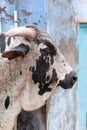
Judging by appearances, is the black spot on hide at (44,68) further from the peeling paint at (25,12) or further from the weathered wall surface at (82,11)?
the weathered wall surface at (82,11)

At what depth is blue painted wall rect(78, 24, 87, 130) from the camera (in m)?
3.97

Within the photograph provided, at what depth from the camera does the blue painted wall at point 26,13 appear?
339 cm

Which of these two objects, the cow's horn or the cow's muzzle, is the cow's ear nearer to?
the cow's horn

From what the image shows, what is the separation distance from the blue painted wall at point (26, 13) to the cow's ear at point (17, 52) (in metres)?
0.94

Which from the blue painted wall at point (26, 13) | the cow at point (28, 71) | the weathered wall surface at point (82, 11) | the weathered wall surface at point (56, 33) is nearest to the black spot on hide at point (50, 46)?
the cow at point (28, 71)

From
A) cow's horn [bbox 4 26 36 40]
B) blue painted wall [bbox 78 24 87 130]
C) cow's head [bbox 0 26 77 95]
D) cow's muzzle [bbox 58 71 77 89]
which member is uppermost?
cow's horn [bbox 4 26 36 40]

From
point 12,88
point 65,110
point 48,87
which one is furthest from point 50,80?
point 65,110

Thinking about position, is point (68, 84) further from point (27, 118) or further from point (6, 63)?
point (27, 118)

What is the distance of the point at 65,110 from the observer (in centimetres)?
379

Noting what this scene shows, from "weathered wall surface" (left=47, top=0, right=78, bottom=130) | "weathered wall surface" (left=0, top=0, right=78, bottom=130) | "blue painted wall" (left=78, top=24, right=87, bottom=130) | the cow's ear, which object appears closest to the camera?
the cow's ear

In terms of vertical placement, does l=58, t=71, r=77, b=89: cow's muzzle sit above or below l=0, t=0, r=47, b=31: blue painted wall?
below

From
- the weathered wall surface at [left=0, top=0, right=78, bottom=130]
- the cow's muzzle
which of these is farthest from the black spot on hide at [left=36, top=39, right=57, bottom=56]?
the weathered wall surface at [left=0, top=0, right=78, bottom=130]

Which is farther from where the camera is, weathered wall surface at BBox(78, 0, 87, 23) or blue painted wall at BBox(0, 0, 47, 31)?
weathered wall surface at BBox(78, 0, 87, 23)

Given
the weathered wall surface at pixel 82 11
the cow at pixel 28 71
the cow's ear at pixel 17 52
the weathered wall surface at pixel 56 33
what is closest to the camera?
the cow's ear at pixel 17 52
